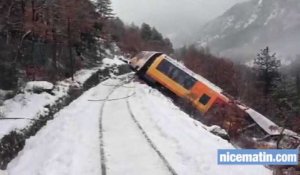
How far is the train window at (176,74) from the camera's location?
34625 mm

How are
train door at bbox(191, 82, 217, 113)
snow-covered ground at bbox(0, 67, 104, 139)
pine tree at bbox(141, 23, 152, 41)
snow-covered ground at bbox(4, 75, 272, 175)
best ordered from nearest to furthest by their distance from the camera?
snow-covered ground at bbox(4, 75, 272, 175) → snow-covered ground at bbox(0, 67, 104, 139) → train door at bbox(191, 82, 217, 113) → pine tree at bbox(141, 23, 152, 41)

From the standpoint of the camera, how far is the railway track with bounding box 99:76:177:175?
13.2 m

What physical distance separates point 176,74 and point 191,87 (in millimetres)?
1778

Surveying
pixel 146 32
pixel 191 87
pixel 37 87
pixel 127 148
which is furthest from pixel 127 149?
pixel 146 32

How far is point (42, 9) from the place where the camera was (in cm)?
3450

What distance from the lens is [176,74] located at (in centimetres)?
3556

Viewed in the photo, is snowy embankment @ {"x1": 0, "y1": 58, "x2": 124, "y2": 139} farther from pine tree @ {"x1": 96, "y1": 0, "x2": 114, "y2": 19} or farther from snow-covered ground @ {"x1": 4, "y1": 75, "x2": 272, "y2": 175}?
pine tree @ {"x1": 96, "y1": 0, "x2": 114, "y2": 19}

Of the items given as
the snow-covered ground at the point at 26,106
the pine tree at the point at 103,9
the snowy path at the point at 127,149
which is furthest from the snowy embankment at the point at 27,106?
the pine tree at the point at 103,9

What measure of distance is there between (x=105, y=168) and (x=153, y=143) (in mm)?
2947

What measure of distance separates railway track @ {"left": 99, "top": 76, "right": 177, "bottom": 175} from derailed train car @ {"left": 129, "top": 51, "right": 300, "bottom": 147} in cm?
1189

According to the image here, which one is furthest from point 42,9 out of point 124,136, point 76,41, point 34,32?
point 124,136

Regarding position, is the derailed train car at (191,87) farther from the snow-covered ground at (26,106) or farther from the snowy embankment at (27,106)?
the snow-covered ground at (26,106)

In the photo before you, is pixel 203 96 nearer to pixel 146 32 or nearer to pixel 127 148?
pixel 127 148

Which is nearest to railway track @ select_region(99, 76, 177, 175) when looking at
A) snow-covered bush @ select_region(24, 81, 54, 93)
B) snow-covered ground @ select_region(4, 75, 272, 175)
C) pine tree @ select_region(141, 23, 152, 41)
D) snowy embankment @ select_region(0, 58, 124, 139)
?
snow-covered ground @ select_region(4, 75, 272, 175)
